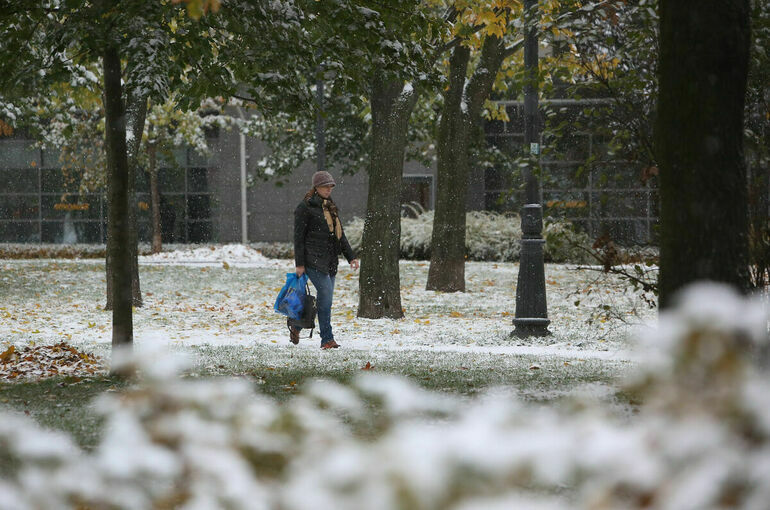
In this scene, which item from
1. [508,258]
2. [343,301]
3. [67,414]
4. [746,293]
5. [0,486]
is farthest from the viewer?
[508,258]

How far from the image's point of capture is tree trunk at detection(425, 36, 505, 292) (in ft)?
58.1

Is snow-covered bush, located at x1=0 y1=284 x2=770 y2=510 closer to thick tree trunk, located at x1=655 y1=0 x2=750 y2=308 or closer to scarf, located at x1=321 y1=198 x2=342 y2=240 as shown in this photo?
thick tree trunk, located at x1=655 y1=0 x2=750 y2=308

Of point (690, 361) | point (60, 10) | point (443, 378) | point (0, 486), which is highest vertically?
point (60, 10)

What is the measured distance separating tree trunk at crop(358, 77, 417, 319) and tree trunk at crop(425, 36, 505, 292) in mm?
3673

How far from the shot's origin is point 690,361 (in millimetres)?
Result: 2340

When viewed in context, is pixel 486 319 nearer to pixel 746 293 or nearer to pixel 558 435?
pixel 746 293

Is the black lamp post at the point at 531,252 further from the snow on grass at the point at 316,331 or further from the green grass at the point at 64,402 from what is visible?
the green grass at the point at 64,402

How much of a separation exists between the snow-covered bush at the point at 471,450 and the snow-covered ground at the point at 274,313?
6111mm

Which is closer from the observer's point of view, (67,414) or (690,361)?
(690,361)

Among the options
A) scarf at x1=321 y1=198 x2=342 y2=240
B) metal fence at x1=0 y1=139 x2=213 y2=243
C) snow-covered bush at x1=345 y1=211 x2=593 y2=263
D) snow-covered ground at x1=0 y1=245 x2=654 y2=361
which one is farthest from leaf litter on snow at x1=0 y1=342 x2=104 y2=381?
metal fence at x1=0 y1=139 x2=213 y2=243

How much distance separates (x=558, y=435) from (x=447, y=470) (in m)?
0.32

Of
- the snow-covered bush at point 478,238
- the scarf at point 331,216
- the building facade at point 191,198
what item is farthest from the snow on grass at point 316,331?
the building facade at point 191,198

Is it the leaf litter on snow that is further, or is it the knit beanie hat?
the knit beanie hat

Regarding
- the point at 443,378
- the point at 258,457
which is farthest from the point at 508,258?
the point at 258,457
